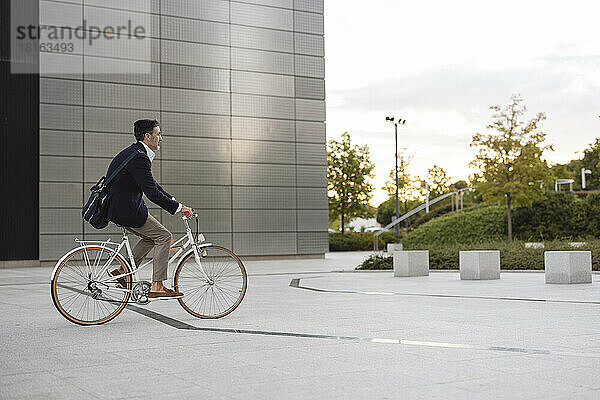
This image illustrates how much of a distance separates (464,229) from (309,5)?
14.7 m

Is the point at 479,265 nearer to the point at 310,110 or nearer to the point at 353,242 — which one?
the point at 310,110

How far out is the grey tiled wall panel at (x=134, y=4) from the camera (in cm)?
2934

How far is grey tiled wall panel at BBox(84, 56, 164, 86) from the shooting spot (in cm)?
2903

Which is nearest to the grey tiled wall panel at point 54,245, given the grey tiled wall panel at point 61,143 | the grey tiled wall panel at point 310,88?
the grey tiled wall panel at point 61,143

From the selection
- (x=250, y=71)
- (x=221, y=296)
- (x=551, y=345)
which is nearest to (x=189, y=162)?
(x=250, y=71)

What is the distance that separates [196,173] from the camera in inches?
1214

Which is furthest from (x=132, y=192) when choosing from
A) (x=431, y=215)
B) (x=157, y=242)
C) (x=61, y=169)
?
(x=431, y=215)

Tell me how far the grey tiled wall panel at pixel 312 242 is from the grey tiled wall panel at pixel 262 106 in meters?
5.41

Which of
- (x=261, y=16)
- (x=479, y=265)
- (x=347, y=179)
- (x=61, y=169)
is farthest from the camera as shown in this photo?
(x=347, y=179)

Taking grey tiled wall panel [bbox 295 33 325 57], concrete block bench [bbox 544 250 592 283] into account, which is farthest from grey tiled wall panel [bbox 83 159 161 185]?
concrete block bench [bbox 544 250 592 283]

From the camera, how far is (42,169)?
27.9 metres

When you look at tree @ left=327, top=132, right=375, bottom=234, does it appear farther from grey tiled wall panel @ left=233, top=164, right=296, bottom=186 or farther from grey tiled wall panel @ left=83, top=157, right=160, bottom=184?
grey tiled wall panel @ left=83, top=157, right=160, bottom=184

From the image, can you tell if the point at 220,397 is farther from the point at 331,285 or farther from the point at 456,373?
the point at 331,285

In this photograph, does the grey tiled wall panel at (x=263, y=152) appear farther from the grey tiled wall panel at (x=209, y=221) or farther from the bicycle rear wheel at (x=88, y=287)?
the bicycle rear wheel at (x=88, y=287)
